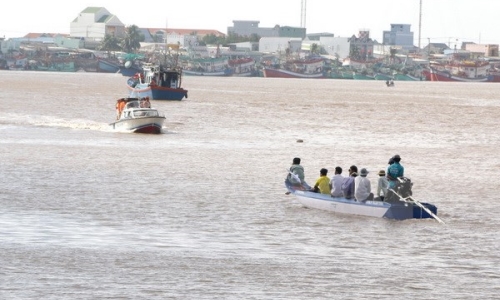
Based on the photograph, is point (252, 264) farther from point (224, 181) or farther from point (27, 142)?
point (27, 142)

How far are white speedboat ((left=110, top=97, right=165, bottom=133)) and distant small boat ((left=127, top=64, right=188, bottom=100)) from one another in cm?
4081

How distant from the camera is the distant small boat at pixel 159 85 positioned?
105 m

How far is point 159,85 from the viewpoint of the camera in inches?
4168

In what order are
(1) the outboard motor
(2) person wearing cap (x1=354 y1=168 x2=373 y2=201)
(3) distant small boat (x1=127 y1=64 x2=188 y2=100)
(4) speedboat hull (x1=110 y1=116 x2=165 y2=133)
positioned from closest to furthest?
(1) the outboard motor
(2) person wearing cap (x1=354 y1=168 x2=373 y2=201)
(4) speedboat hull (x1=110 y1=116 x2=165 y2=133)
(3) distant small boat (x1=127 y1=64 x2=188 y2=100)

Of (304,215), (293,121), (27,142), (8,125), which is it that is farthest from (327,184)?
(293,121)

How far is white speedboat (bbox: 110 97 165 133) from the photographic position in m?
61.6

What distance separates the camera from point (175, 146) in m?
58.2

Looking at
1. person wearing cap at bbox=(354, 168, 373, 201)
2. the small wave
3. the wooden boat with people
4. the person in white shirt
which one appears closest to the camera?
the wooden boat with people

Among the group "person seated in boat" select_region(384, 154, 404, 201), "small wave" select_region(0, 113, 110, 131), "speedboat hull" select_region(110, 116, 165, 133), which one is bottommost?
"small wave" select_region(0, 113, 110, 131)

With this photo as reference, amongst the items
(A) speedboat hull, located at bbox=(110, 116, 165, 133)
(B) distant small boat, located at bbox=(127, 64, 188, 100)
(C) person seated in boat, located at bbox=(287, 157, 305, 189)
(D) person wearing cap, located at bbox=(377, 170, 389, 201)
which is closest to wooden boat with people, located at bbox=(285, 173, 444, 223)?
(D) person wearing cap, located at bbox=(377, 170, 389, 201)

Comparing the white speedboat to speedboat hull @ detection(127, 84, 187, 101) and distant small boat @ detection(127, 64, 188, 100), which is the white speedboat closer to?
speedboat hull @ detection(127, 84, 187, 101)

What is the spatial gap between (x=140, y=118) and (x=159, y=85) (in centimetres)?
4476

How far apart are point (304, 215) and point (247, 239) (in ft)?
14.7

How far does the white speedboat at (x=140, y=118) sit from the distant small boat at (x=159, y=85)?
1607 inches
